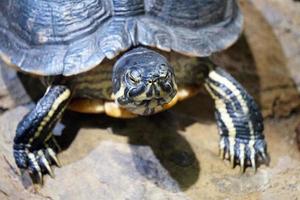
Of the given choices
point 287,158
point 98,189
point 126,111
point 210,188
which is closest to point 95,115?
point 126,111

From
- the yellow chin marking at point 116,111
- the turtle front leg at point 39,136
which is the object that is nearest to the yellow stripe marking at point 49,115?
the turtle front leg at point 39,136

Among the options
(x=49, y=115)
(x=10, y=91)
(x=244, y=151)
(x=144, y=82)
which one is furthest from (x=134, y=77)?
(x=10, y=91)

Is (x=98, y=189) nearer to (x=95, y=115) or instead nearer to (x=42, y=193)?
(x=42, y=193)

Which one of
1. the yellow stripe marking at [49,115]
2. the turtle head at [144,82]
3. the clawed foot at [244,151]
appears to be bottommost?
the clawed foot at [244,151]

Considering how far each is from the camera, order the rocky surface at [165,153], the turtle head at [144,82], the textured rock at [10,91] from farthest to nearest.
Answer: the textured rock at [10,91], the rocky surface at [165,153], the turtle head at [144,82]

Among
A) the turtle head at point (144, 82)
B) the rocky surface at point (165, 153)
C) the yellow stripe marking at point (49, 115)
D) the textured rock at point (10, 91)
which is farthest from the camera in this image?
the textured rock at point (10, 91)

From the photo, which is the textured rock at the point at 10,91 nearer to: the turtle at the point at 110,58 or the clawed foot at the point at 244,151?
the turtle at the point at 110,58
